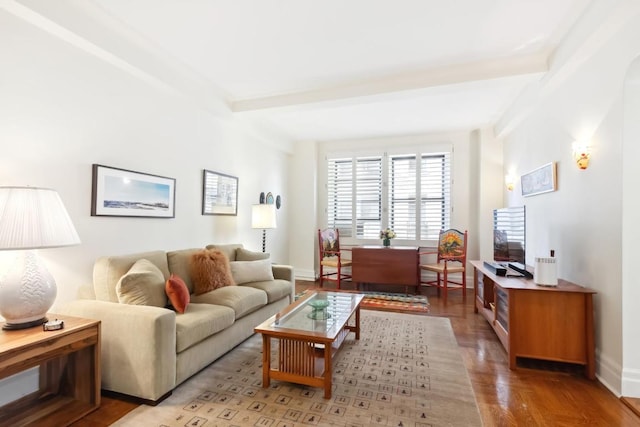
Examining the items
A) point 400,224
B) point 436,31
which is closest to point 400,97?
point 436,31

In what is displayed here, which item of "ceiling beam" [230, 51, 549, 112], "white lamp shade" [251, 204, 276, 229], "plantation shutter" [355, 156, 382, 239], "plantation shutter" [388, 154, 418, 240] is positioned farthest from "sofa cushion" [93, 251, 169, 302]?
"plantation shutter" [388, 154, 418, 240]

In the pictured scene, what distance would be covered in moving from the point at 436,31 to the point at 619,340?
8.41 ft

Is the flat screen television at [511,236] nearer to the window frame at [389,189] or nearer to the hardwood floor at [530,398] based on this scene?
the hardwood floor at [530,398]

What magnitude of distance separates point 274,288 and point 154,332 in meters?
1.51

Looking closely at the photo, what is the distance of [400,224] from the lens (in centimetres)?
562

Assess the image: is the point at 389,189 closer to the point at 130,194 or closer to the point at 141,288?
the point at 130,194

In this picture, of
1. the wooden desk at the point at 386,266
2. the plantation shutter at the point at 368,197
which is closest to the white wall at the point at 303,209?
the plantation shutter at the point at 368,197

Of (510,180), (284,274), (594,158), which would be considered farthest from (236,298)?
(510,180)

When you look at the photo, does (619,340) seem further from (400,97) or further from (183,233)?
(183,233)

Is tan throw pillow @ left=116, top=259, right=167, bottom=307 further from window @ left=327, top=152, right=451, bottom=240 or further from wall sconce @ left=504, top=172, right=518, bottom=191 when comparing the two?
wall sconce @ left=504, top=172, right=518, bottom=191

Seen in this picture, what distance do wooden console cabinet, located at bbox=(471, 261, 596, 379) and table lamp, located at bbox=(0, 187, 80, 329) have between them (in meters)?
3.06

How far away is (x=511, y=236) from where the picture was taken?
3189mm

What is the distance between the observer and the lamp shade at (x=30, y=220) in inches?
62.0

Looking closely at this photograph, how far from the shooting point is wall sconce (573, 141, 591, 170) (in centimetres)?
241
